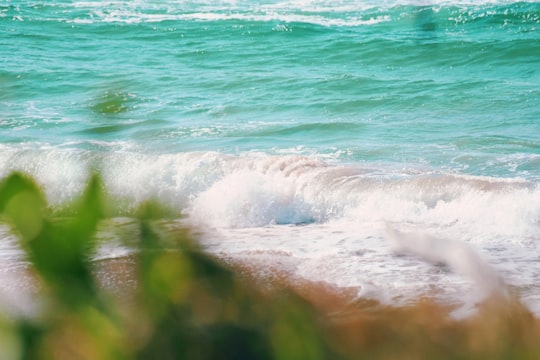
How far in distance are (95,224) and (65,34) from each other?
18.2 meters

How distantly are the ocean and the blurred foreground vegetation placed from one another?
0.02m

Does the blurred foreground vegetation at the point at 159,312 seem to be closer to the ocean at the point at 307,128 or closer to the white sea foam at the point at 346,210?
the ocean at the point at 307,128

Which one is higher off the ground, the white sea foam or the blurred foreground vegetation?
the blurred foreground vegetation

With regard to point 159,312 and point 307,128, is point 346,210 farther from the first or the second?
point 159,312

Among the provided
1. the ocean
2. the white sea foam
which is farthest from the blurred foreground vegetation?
the white sea foam

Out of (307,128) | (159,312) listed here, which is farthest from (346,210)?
(159,312)

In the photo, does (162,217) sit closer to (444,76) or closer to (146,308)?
(146,308)

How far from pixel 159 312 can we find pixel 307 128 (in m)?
10.2

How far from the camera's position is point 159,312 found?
0.44 m

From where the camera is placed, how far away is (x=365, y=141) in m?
9.81

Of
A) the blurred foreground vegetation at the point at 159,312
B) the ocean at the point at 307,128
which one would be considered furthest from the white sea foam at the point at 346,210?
the blurred foreground vegetation at the point at 159,312

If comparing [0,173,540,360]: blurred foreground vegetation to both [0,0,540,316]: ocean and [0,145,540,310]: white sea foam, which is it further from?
[0,145,540,310]: white sea foam

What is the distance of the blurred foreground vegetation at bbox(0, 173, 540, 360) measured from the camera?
1.32 feet

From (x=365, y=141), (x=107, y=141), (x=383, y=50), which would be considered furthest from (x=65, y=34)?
(x=107, y=141)
